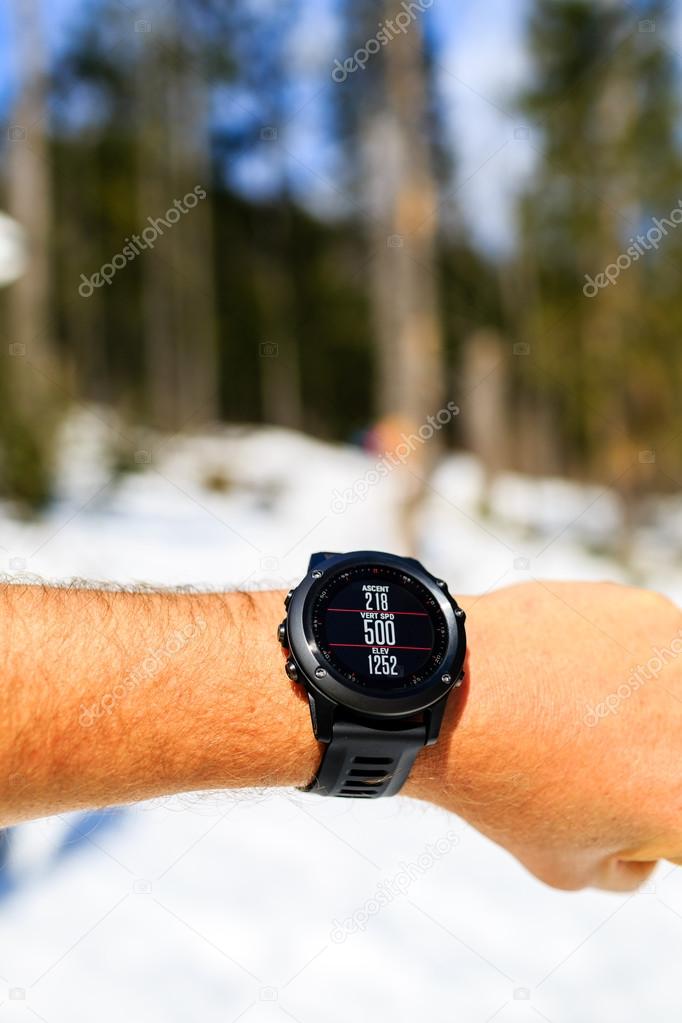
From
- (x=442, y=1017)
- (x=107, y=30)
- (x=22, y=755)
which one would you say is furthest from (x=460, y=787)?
(x=107, y=30)

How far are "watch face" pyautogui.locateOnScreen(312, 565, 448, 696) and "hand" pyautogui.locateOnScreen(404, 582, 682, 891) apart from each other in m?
0.10

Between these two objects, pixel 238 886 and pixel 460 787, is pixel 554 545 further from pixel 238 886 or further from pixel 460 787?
pixel 460 787

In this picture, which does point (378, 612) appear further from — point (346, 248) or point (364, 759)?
point (346, 248)

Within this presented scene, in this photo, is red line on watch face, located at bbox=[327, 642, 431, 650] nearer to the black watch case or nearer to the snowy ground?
the black watch case

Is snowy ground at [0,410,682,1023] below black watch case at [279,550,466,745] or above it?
below

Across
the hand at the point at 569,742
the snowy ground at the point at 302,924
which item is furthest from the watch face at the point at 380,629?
the snowy ground at the point at 302,924

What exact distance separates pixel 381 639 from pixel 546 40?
16853mm

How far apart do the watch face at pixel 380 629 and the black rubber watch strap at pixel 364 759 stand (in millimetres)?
62

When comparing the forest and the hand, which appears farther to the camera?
the forest

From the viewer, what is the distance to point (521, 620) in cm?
156

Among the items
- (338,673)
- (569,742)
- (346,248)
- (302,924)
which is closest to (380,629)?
(338,673)

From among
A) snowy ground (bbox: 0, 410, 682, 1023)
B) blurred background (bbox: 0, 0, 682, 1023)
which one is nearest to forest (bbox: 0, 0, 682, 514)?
blurred background (bbox: 0, 0, 682, 1023)

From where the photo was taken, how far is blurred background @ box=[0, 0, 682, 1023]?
220 cm

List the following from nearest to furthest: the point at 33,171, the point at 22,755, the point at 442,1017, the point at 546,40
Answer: the point at 22,755 < the point at 442,1017 < the point at 33,171 < the point at 546,40
